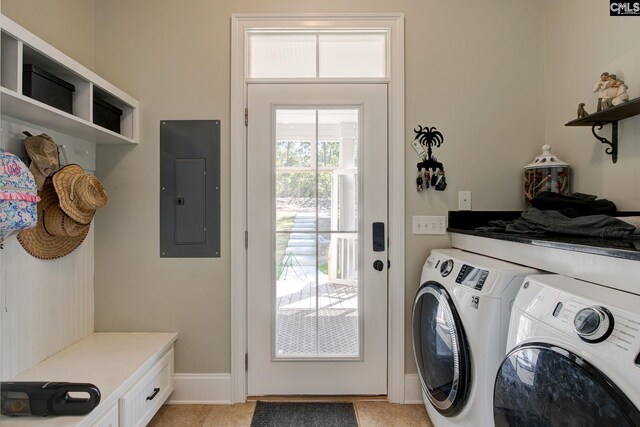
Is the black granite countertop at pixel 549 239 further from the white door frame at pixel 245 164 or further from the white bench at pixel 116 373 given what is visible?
the white bench at pixel 116 373

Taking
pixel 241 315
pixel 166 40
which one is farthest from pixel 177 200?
pixel 166 40

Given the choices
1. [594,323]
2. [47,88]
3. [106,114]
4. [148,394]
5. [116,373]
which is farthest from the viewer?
[106,114]

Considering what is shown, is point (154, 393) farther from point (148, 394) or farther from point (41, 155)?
point (41, 155)

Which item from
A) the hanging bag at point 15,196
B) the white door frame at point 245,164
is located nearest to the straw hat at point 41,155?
the hanging bag at point 15,196

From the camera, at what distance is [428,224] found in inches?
73.0

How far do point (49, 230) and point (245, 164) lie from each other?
1.00 meters

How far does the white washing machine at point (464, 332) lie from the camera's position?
3.64ft

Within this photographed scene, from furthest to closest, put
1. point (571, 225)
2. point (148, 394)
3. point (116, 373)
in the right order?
point (148, 394) → point (116, 373) → point (571, 225)

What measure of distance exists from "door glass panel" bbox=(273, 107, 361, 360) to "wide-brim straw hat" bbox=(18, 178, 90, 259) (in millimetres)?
1046

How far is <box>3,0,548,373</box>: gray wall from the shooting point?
6.08 ft

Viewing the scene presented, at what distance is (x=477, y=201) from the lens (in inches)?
73.7

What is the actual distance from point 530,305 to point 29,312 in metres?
2.04

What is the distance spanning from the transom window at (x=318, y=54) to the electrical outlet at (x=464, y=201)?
Result: 0.87 m

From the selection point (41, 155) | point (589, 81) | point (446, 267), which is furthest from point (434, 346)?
point (41, 155)
